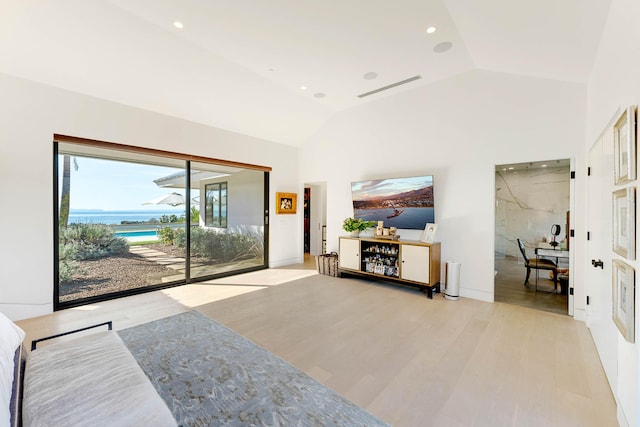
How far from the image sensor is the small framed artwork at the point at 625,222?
1.57m

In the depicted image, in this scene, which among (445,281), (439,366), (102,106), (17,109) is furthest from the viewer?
(445,281)

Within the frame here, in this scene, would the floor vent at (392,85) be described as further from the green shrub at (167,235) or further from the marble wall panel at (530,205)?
the marble wall panel at (530,205)

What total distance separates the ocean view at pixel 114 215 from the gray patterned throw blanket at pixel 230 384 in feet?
6.62

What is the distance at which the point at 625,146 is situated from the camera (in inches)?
68.2

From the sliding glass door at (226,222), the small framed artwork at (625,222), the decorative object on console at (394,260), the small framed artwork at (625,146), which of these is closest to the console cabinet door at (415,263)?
the decorative object on console at (394,260)

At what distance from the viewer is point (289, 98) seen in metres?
5.02

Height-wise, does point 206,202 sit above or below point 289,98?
below

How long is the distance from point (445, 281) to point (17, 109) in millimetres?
6399

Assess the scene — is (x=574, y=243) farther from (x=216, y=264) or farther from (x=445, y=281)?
(x=216, y=264)

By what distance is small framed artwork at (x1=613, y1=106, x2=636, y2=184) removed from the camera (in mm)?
1559

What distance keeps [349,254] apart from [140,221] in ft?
12.3

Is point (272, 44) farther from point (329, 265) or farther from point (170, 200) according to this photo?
point (329, 265)

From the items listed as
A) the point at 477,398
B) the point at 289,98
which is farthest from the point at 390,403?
the point at 289,98

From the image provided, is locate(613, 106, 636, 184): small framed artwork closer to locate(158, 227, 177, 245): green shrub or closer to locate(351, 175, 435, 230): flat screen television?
locate(351, 175, 435, 230): flat screen television
